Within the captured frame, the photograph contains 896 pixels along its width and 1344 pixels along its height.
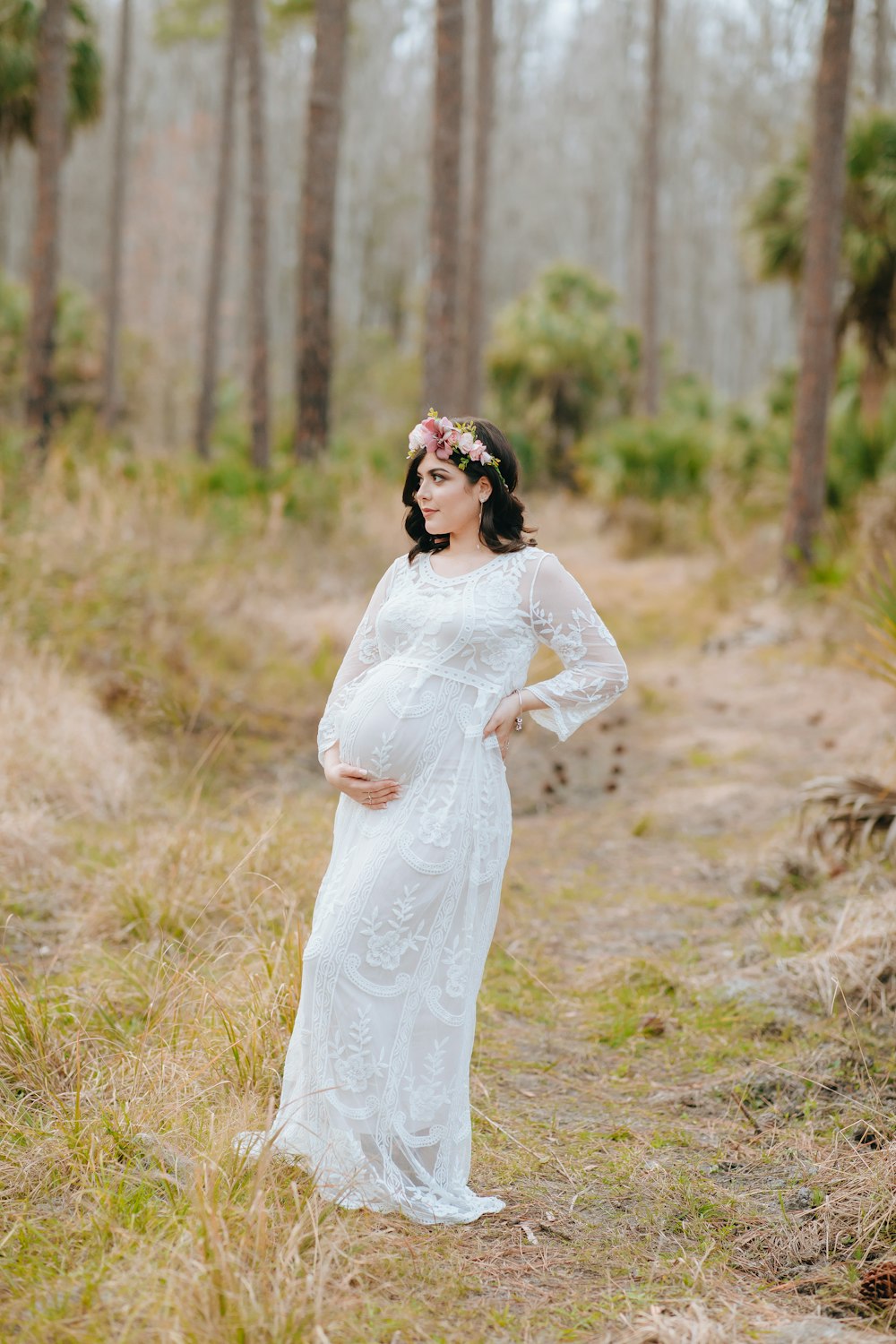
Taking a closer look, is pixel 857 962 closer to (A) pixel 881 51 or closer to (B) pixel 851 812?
(B) pixel 851 812

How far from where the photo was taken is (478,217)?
63.4ft

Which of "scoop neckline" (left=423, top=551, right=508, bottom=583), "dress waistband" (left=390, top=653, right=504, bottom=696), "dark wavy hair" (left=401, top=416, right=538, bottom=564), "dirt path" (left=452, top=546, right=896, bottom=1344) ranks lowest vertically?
"dirt path" (left=452, top=546, right=896, bottom=1344)

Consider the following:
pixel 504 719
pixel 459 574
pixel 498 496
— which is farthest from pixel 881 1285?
pixel 498 496

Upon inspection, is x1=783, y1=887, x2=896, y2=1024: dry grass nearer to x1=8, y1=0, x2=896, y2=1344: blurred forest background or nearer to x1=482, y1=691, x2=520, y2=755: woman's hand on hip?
x1=8, y1=0, x2=896, y2=1344: blurred forest background

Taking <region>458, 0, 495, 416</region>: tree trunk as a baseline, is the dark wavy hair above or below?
below

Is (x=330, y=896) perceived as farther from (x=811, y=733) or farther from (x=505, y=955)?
(x=811, y=733)

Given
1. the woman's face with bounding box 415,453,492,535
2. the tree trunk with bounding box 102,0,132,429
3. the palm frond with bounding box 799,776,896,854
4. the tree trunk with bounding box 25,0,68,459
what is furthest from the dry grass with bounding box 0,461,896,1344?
the tree trunk with bounding box 102,0,132,429

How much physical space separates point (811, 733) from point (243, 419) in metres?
19.7

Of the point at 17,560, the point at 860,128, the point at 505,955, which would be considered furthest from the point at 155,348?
the point at 505,955

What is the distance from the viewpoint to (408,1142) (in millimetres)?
3119

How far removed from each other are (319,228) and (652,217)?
36.8 feet

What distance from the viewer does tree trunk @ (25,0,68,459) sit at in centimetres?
1279

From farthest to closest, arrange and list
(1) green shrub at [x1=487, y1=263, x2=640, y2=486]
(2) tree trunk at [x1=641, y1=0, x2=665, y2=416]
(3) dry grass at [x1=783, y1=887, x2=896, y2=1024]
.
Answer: (1) green shrub at [x1=487, y1=263, x2=640, y2=486] < (2) tree trunk at [x1=641, y1=0, x2=665, y2=416] < (3) dry grass at [x1=783, y1=887, x2=896, y2=1024]

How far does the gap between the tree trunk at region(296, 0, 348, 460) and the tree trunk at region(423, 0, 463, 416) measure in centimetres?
287
